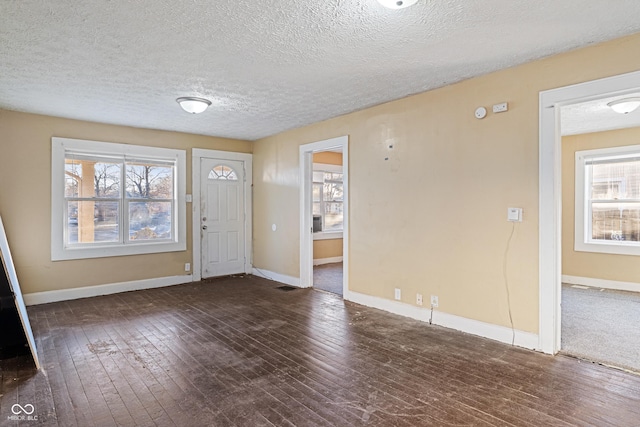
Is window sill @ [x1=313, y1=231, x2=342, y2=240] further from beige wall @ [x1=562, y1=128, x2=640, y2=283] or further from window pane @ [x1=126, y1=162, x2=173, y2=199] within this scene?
beige wall @ [x1=562, y1=128, x2=640, y2=283]

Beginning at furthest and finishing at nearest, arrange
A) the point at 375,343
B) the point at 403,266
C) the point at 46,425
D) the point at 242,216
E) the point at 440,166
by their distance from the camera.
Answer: the point at 242,216, the point at 403,266, the point at 440,166, the point at 375,343, the point at 46,425

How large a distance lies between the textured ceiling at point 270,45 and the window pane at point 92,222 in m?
1.56

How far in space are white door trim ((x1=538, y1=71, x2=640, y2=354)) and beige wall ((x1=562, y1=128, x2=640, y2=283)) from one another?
3.49 m

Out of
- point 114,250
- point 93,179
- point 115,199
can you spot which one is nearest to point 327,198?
point 115,199

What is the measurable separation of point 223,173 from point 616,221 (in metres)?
6.66

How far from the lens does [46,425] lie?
6.92 feet

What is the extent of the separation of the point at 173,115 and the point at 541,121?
4.36 m

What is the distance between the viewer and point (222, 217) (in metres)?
6.49

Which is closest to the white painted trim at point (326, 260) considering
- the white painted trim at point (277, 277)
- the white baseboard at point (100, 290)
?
the white painted trim at point (277, 277)

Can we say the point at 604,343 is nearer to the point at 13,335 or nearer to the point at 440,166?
the point at 440,166

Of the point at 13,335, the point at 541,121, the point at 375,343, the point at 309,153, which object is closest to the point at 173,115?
the point at 309,153

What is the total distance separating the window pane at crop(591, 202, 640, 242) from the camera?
5.50 metres

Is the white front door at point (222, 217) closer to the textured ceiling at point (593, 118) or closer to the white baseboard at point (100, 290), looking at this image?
the white baseboard at point (100, 290)

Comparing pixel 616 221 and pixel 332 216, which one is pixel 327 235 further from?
pixel 616 221
